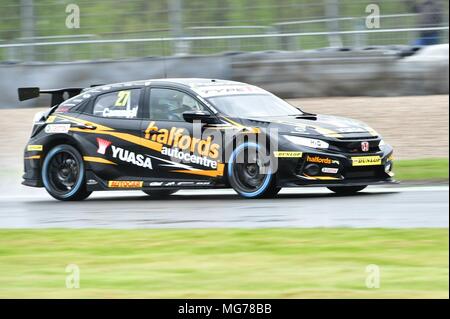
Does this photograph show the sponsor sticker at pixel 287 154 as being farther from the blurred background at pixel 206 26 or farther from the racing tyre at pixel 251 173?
the blurred background at pixel 206 26

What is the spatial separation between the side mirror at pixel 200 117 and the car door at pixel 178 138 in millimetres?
73

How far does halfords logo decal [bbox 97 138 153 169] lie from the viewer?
13.4 meters

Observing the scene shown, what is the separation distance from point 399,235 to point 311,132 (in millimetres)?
3054

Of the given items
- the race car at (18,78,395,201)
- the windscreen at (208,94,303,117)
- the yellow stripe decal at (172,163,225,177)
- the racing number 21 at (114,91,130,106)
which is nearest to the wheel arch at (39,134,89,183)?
the race car at (18,78,395,201)

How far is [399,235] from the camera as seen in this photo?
966 cm

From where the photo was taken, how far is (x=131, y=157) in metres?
13.5

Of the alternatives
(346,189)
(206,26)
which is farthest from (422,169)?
(206,26)

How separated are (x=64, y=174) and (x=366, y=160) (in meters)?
3.80

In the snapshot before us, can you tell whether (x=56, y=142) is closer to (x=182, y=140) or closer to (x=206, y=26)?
(x=182, y=140)

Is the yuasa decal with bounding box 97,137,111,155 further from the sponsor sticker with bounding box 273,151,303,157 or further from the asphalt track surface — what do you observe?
the sponsor sticker with bounding box 273,151,303,157
